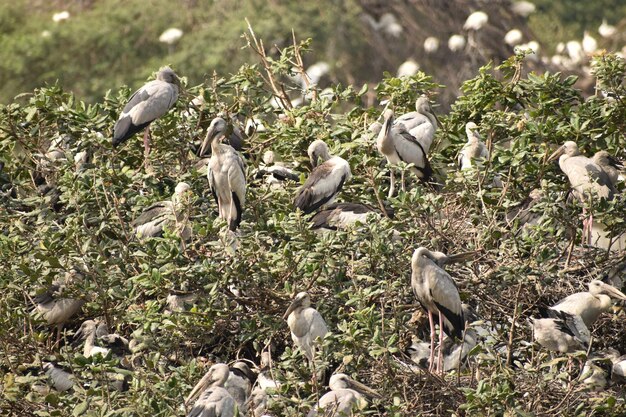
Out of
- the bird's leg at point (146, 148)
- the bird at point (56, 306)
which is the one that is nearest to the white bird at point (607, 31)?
the bird's leg at point (146, 148)

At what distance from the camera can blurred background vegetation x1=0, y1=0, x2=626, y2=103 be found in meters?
17.8

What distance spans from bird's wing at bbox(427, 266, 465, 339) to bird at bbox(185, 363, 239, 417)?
3.62 ft

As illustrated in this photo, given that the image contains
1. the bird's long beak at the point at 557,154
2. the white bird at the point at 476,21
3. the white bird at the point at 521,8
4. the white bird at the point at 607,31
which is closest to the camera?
the bird's long beak at the point at 557,154

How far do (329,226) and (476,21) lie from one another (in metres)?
10.8

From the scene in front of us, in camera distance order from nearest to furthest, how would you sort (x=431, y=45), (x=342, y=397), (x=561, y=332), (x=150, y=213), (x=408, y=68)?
(x=342, y=397) → (x=561, y=332) → (x=150, y=213) → (x=408, y=68) → (x=431, y=45)

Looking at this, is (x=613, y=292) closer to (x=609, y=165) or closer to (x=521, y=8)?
(x=609, y=165)

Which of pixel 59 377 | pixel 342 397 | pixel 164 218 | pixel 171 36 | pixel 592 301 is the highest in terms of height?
pixel 164 218

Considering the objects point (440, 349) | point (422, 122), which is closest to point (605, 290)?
point (440, 349)

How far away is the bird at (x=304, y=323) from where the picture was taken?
6199 mm

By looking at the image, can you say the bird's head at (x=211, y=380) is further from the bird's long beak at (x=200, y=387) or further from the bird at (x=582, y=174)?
the bird at (x=582, y=174)

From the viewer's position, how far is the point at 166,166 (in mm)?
7984

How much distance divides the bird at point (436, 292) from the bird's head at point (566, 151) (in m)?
1.17

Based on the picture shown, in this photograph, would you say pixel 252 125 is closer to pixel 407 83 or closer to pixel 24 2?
pixel 407 83

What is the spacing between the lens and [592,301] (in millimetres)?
6566
